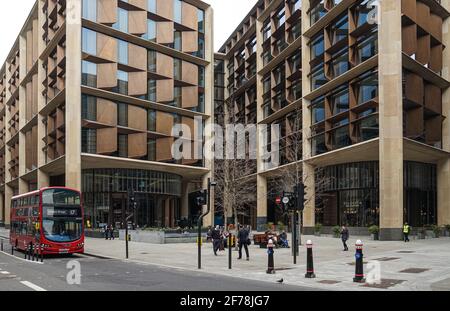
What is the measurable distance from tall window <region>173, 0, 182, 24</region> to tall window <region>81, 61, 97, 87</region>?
1291 cm

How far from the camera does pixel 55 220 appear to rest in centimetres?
2758

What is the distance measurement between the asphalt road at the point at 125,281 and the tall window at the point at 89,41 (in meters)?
37.0

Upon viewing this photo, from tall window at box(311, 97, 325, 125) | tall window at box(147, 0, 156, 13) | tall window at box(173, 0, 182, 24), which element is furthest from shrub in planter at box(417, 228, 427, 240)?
tall window at box(147, 0, 156, 13)

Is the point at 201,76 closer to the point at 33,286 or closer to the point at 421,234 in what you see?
the point at 421,234

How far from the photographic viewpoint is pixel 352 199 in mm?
50531

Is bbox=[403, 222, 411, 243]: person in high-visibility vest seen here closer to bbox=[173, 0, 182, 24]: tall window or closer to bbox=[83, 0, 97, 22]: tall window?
bbox=[83, 0, 97, 22]: tall window

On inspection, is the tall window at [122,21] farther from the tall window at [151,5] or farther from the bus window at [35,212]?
the bus window at [35,212]

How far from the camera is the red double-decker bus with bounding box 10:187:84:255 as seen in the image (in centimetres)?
2734

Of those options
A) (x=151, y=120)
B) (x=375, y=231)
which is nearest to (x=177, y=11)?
(x=151, y=120)

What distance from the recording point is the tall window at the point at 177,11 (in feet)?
207

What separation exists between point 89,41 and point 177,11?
13.3m
